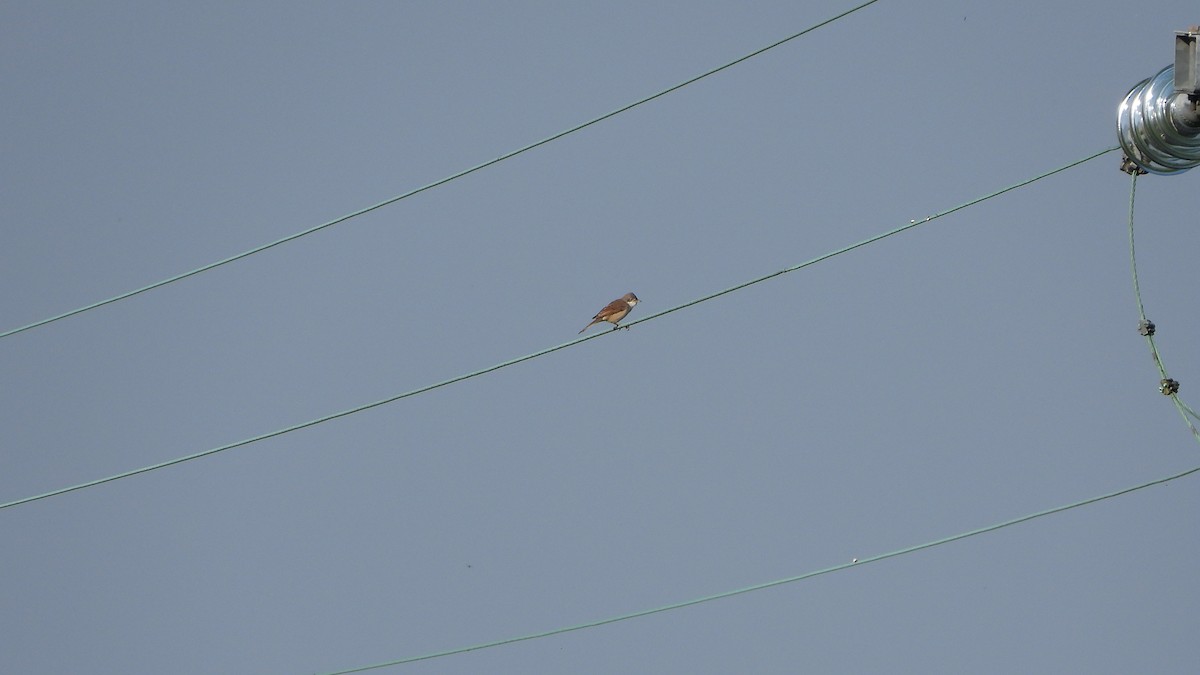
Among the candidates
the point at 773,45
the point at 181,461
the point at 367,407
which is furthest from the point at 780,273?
the point at 181,461

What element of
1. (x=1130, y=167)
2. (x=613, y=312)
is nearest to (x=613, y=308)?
(x=613, y=312)

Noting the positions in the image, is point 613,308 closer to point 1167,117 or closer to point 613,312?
point 613,312

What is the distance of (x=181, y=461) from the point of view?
17.8 m

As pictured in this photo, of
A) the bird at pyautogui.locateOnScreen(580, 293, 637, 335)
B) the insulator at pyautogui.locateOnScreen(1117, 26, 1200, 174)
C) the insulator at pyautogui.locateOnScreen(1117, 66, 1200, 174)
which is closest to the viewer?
the insulator at pyautogui.locateOnScreen(1117, 26, 1200, 174)

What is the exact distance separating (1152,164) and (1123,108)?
1.55 ft

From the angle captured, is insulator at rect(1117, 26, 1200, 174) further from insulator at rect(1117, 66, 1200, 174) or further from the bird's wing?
the bird's wing

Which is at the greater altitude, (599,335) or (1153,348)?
(599,335)

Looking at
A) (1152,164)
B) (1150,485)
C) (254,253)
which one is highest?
(254,253)

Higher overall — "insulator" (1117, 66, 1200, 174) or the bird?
the bird

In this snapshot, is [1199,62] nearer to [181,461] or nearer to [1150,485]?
[1150,485]

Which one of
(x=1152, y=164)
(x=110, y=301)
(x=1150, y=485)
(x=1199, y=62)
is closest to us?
(x=1199, y=62)

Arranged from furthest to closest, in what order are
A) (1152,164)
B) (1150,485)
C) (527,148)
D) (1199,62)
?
(527,148) < (1150,485) < (1152,164) < (1199,62)

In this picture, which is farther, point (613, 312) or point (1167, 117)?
point (613, 312)

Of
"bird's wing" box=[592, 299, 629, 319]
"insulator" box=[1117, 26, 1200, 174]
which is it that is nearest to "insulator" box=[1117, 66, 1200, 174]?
"insulator" box=[1117, 26, 1200, 174]
